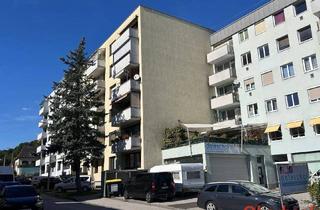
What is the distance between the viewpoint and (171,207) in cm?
2150

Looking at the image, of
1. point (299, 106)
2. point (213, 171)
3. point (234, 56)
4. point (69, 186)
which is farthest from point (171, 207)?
point (234, 56)

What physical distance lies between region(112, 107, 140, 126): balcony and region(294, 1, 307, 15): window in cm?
1799

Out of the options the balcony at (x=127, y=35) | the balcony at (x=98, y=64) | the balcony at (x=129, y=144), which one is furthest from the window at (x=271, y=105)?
the balcony at (x=98, y=64)

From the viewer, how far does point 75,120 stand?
115 feet

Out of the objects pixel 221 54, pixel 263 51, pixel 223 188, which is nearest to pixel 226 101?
pixel 221 54

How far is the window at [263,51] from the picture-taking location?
37500mm

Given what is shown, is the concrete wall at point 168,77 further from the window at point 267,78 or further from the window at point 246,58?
the window at point 267,78

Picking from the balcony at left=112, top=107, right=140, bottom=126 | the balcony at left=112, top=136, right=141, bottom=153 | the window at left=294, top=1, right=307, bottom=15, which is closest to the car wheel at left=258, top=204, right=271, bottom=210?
the balcony at left=112, top=136, right=141, bottom=153

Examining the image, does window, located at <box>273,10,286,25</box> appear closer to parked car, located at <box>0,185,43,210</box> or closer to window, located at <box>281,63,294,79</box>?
window, located at <box>281,63,294,79</box>

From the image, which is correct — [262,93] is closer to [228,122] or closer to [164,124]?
[228,122]

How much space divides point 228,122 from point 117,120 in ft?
38.8

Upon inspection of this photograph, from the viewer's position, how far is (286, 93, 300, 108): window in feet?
112

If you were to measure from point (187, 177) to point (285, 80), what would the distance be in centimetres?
1468

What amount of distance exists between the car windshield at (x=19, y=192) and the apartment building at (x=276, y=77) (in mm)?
23277
